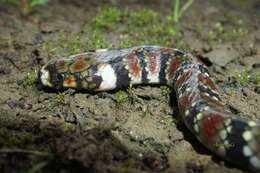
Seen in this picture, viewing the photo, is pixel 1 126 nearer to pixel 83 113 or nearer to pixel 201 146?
pixel 83 113

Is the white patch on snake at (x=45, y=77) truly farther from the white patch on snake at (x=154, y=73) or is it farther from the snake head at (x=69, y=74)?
the white patch on snake at (x=154, y=73)

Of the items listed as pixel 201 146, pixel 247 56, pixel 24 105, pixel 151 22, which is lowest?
pixel 201 146

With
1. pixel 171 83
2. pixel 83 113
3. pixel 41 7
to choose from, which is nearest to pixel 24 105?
pixel 83 113

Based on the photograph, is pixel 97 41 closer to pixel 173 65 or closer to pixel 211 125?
pixel 173 65

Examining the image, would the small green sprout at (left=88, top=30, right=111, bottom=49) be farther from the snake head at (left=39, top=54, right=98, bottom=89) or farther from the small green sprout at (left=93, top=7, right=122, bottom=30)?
the snake head at (left=39, top=54, right=98, bottom=89)

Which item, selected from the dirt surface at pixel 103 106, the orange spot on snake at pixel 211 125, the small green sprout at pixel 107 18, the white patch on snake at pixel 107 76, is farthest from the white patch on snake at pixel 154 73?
the small green sprout at pixel 107 18
